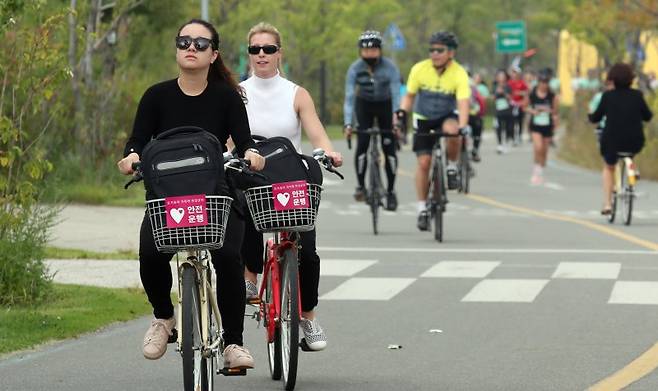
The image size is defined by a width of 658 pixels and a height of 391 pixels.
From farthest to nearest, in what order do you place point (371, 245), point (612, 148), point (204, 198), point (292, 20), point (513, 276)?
point (292, 20), point (612, 148), point (371, 245), point (513, 276), point (204, 198)

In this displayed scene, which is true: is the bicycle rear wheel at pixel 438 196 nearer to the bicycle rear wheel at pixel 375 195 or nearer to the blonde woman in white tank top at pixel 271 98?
the bicycle rear wheel at pixel 375 195

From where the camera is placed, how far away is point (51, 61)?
39.2 feet

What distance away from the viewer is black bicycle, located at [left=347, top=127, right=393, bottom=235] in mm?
19172

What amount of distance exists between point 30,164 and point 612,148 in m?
10.6

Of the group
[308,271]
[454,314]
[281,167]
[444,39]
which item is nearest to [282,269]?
[308,271]

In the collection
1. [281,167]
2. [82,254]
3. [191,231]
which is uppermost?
[281,167]

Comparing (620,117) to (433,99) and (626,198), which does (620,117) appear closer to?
(626,198)

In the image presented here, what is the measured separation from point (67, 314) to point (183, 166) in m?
4.18

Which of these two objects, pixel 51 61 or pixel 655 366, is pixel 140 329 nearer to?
pixel 51 61

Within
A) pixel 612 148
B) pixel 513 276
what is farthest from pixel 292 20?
pixel 513 276

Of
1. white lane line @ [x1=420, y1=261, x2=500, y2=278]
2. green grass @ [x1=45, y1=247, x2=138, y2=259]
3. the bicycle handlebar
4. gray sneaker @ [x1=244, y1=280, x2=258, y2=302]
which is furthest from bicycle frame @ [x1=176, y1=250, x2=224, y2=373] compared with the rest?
green grass @ [x1=45, y1=247, x2=138, y2=259]

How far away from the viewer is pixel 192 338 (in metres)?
7.64

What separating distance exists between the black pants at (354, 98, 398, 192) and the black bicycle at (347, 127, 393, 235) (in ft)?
0.38

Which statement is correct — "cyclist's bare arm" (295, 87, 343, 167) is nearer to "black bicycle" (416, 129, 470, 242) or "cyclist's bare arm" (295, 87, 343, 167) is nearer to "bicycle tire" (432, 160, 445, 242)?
"black bicycle" (416, 129, 470, 242)
